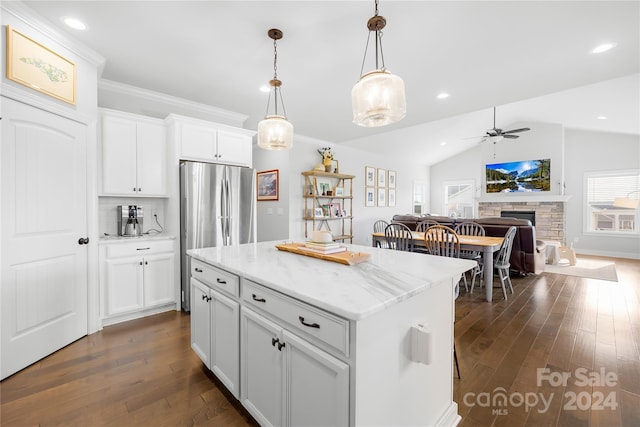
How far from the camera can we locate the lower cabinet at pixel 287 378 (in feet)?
3.41

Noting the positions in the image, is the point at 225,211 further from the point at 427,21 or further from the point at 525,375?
the point at 525,375

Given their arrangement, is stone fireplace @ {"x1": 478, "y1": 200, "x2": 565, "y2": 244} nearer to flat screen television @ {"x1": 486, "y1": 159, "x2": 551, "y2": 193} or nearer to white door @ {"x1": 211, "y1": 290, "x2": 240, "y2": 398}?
flat screen television @ {"x1": 486, "y1": 159, "x2": 551, "y2": 193}

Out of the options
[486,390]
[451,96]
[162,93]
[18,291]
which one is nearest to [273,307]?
[486,390]

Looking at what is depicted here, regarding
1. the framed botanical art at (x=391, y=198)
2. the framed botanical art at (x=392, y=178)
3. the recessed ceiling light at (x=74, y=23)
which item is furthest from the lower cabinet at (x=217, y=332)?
the framed botanical art at (x=392, y=178)

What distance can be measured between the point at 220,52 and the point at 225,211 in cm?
166

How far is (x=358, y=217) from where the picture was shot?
6547 millimetres

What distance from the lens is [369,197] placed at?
272 inches

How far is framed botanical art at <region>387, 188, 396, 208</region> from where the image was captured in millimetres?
7617

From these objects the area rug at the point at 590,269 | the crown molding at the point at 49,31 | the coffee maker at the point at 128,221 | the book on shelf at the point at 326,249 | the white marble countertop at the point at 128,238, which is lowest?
the area rug at the point at 590,269

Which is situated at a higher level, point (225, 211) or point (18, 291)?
point (225, 211)

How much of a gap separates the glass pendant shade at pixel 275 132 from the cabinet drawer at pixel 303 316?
4.00 ft

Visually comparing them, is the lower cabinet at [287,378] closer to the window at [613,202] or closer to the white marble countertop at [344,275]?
the white marble countertop at [344,275]

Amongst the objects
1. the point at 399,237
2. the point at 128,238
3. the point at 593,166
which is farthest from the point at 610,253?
the point at 128,238

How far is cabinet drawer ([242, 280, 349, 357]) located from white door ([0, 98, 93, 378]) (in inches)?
73.3
